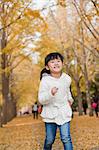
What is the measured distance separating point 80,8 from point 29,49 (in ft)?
21.6

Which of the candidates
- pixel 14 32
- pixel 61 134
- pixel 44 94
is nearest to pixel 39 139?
pixel 61 134

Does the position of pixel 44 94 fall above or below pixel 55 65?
below

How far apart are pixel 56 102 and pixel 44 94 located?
0.68 ft

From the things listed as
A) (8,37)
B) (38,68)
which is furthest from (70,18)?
(38,68)

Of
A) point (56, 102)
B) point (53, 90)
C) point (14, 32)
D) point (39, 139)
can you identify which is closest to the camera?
point (53, 90)

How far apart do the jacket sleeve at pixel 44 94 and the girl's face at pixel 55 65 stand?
0.68 feet

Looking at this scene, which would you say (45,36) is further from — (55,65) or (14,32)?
(55,65)

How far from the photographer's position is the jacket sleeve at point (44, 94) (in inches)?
225

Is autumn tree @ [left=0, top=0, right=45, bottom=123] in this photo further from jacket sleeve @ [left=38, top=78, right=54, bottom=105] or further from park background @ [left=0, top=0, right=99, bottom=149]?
jacket sleeve @ [left=38, top=78, right=54, bottom=105]

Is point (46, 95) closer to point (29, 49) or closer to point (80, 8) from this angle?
point (80, 8)

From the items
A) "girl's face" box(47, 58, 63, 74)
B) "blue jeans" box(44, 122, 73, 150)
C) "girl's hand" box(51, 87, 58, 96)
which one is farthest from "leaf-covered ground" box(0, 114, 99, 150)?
"girl's hand" box(51, 87, 58, 96)

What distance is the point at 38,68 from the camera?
168 ft

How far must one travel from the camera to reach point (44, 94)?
5.77 metres

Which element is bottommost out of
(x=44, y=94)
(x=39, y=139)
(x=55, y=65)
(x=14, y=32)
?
(x=39, y=139)
